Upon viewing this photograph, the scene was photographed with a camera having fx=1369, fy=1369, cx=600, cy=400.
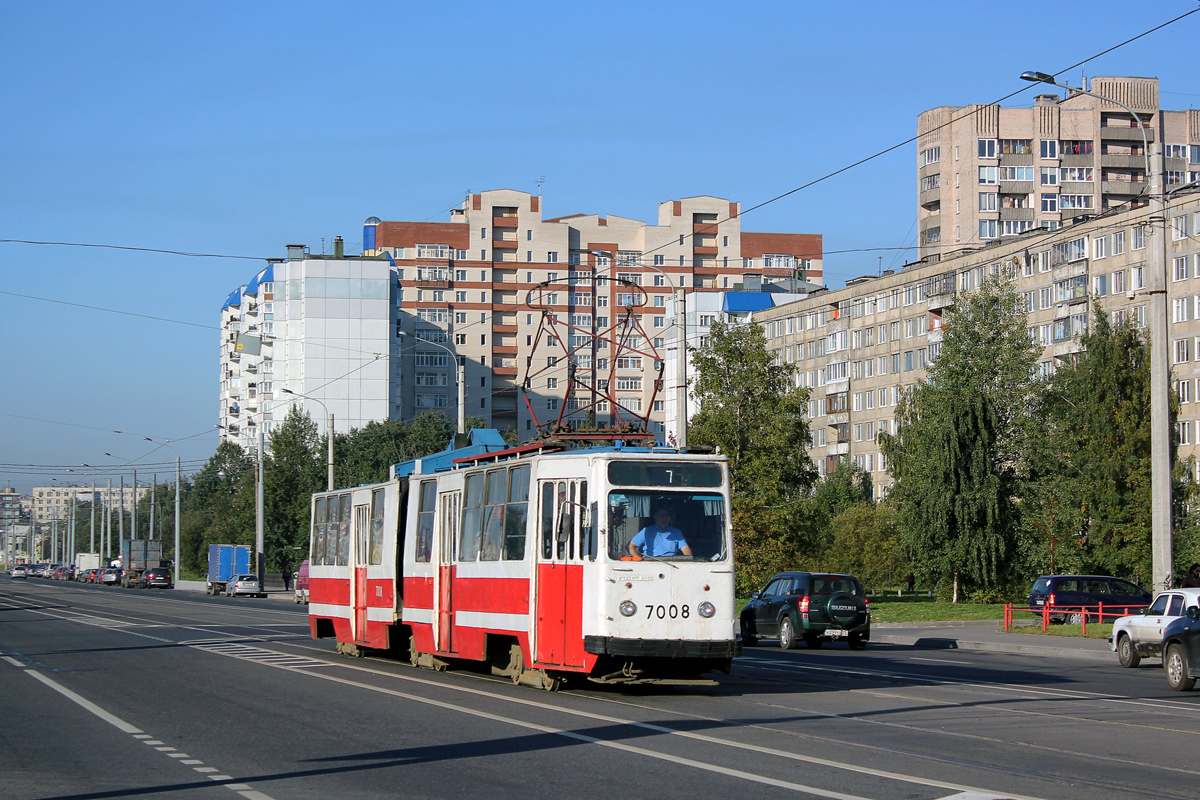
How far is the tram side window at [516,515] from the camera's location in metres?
17.2

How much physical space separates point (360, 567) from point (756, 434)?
2484 centimetres

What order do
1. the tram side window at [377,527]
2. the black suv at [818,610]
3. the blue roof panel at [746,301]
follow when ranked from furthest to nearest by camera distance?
the blue roof panel at [746,301] → the black suv at [818,610] → the tram side window at [377,527]

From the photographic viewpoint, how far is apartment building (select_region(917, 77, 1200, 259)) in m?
110

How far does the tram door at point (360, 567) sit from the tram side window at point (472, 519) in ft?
15.8

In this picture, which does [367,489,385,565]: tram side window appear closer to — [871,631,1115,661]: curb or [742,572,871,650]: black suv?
[742,572,871,650]: black suv

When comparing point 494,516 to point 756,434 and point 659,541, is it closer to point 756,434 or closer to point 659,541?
point 659,541

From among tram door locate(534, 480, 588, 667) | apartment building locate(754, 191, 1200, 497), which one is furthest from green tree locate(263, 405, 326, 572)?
tram door locate(534, 480, 588, 667)

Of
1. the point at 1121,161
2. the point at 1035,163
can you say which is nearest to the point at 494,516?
the point at 1035,163

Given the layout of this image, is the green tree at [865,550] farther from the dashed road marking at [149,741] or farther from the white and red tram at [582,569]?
the dashed road marking at [149,741]

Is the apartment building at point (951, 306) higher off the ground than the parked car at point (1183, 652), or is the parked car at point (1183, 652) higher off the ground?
the apartment building at point (951, 306)

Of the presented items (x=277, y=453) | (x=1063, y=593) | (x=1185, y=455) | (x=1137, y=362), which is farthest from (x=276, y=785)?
(x=277, y=453)

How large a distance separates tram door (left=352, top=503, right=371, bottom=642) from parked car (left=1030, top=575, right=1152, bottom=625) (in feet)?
72.7

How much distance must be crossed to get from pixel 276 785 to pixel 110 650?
17.8m

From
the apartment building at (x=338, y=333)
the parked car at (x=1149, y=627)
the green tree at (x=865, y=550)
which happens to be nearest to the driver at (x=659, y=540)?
the parked car at (x=1149, y=627)
